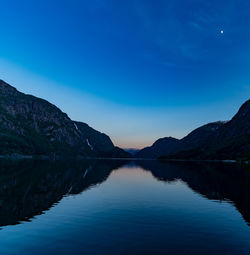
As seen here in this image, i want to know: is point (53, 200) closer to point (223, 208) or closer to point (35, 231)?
point (35, 231)

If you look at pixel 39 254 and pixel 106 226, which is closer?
pixel 39 254

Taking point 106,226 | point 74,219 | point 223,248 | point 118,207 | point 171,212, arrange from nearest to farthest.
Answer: point 223,248, point 106,226, point 74,219, point 171,212, point 118,207

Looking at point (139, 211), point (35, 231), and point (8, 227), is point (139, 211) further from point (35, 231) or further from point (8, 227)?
point (8, 227)

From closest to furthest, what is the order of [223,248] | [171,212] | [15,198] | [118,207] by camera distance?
[223,248] < [171,212] < [118,207] < [15,198]

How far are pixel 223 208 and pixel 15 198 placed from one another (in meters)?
47.7

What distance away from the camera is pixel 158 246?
88.9 ft

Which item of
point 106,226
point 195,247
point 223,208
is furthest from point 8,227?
point 223,208

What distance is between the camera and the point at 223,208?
4866 centimetres

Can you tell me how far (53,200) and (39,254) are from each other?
31438 mm

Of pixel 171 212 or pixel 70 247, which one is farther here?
pixel 171 212

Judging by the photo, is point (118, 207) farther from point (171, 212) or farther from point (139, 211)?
point (171, 212)

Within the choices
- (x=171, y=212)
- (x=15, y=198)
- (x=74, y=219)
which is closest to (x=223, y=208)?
(x=171, y=212)

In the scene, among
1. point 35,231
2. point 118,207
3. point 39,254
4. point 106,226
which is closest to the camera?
point 39,254

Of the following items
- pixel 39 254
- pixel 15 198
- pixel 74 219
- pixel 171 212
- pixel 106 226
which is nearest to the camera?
pixel 39 254
